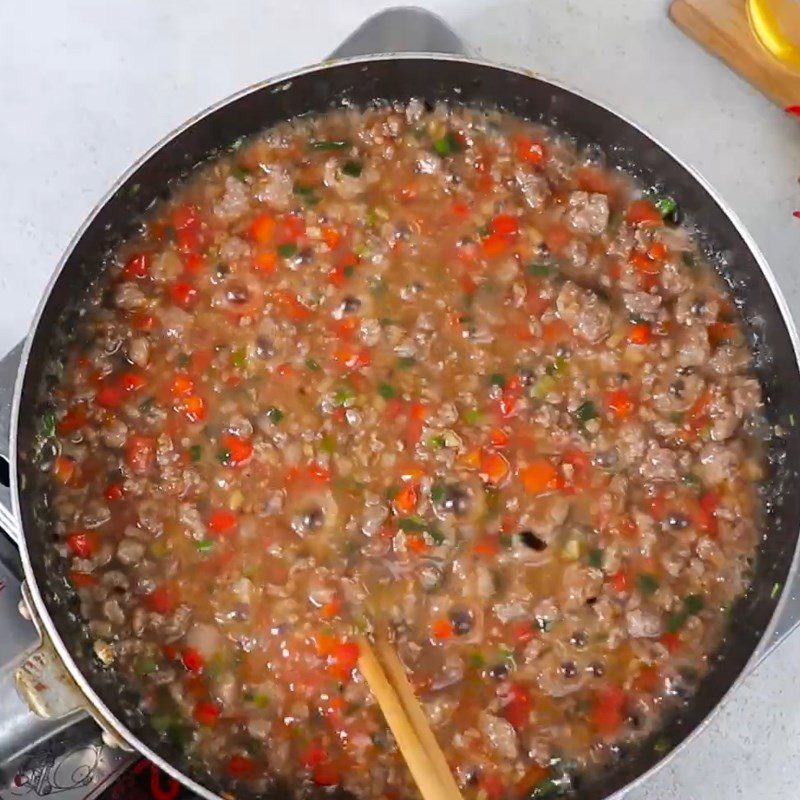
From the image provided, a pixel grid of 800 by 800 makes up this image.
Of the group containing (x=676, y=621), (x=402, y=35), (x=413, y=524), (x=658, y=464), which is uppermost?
(x=402, y=35)

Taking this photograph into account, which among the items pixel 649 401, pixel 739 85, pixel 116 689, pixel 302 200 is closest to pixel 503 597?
pixel 649 401

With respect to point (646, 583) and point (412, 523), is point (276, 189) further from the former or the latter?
point (646, 583)

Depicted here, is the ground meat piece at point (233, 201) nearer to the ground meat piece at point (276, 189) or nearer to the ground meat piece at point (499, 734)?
the ground meat piece at point (276, 189)

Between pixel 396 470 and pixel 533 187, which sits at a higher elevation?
pixel 533 187

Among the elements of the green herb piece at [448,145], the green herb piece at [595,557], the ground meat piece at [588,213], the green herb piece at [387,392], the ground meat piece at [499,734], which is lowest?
the ground meat piece at [499,734]

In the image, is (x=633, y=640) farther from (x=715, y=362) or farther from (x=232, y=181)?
(x=232, y=181)

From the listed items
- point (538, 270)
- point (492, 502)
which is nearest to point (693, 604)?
point (492, 502)

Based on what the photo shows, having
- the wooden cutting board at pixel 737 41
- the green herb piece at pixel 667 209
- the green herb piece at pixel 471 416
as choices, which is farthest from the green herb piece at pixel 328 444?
the wooden cutting board at pixel 737 41
